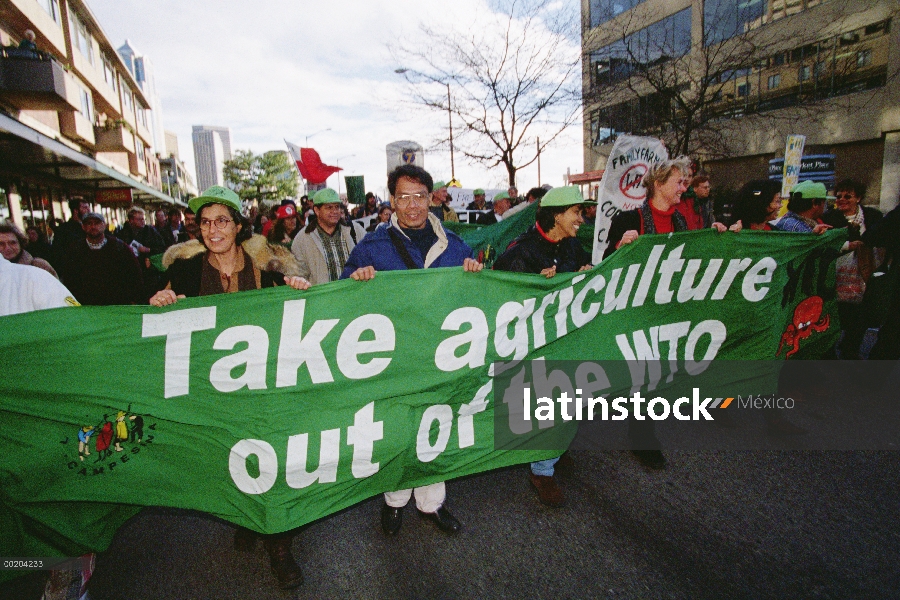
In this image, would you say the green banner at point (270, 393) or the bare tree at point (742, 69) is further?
the bare tree at point (742, 69)

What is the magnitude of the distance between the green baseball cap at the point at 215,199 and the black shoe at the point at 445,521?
205 cm

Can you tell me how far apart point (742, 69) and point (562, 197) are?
23.1 metres

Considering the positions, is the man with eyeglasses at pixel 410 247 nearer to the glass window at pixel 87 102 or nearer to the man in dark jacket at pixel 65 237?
the man in dark jacket at pixel 65 237

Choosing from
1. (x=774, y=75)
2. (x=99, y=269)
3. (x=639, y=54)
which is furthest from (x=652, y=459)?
(x=774, y=75)

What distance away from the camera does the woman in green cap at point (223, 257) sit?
113 inches

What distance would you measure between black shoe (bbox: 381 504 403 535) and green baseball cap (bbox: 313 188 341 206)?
332 centimetres

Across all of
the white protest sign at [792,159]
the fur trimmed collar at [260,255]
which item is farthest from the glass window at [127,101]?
the fur trimmed collar at [260,255]

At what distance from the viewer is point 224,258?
297cm

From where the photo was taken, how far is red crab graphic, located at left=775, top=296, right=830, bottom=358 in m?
4.02

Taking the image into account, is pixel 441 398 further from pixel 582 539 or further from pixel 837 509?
pixel 837 509

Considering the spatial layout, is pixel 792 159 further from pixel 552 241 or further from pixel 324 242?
pixel 324 242

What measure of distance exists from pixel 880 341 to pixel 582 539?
3.53 metres

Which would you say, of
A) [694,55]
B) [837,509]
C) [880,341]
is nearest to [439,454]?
[837,509]

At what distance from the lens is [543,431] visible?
3.10 m
